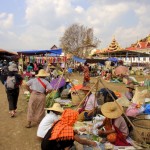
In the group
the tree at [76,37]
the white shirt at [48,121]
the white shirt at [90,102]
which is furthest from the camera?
the tree at [76,37]

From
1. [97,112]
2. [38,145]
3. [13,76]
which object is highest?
[13,76]

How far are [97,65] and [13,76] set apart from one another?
22613 millimetres

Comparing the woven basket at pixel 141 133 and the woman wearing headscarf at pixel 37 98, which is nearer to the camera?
the woven basket at pixel 141 133

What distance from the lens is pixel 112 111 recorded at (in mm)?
5105

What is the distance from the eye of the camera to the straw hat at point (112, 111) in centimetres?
496

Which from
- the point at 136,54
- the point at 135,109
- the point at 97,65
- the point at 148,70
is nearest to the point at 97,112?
the point at 135,109

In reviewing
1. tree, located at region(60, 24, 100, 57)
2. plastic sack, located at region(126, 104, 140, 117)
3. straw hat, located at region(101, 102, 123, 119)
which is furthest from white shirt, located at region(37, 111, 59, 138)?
tree, located at region(60, 24, 100, 57)

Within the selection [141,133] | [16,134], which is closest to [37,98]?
[16,134]

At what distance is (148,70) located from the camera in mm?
26016

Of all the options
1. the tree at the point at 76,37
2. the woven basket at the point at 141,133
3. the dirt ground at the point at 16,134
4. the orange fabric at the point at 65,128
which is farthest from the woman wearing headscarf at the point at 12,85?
the tree at the point at 76,37

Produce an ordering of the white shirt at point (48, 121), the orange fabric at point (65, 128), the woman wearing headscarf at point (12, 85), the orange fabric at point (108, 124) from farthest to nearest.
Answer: the woman wearing headscarf at point (12, 85)
the orange fabric at point (108, 124)
the white shirt at point (48, 121)
the orange fabric at point (65, 128)

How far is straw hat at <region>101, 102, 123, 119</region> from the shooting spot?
4.96 meters

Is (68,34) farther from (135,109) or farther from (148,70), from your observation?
(135,109)

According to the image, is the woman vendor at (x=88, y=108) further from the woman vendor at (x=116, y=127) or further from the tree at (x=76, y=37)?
the tree at (x=76, y=37)
